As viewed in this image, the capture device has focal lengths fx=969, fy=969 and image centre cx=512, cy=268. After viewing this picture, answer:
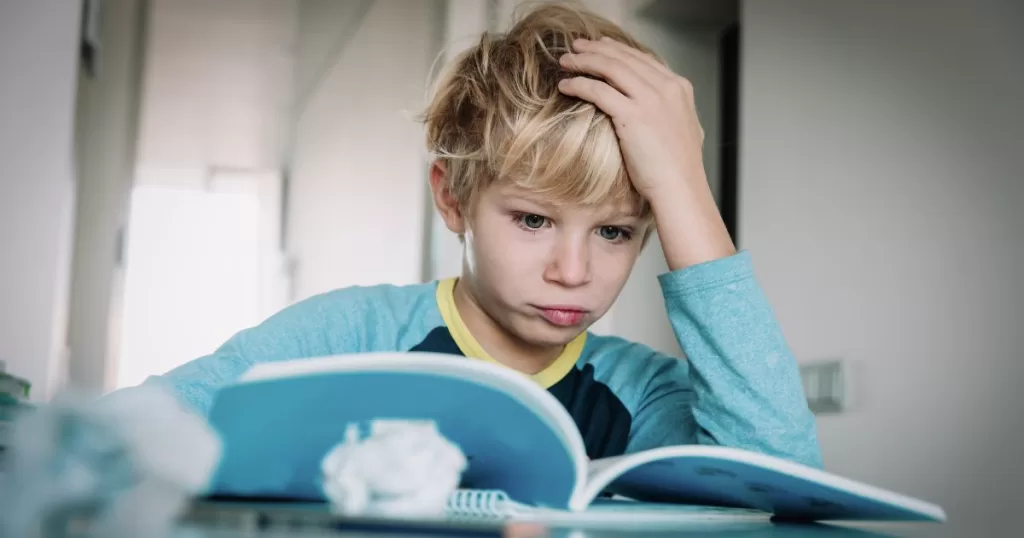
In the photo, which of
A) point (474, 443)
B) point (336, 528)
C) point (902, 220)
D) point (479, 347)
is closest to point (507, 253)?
point (479, 347)

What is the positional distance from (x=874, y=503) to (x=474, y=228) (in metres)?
0.52

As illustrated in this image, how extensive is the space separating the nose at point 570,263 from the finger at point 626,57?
0.53ft

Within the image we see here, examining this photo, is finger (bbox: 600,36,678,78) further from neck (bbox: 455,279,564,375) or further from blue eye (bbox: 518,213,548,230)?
neck (bbox: 455,279,564,375)

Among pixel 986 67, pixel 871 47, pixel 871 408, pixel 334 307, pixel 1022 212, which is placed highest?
pixel 871 47

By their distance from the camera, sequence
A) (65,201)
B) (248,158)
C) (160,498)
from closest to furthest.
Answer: (160,498)
(65,201)
(248,158)

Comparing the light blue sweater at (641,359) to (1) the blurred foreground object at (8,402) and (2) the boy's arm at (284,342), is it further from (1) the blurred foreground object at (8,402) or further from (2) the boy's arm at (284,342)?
(1) the blurred foreground object at (8,402)

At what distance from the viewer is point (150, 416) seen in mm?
380

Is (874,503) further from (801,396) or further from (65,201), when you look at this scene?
(65,201)

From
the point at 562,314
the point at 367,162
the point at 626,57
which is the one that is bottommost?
the point at 562,314

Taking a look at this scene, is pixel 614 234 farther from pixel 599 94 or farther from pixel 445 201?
pixel 445 201

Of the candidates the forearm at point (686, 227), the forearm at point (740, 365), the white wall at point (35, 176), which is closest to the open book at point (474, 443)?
the forearm at point (740, 365)

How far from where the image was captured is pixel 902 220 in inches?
54.6

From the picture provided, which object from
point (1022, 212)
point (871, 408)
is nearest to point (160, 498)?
point (1022, 212)

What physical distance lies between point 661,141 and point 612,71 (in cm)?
8
